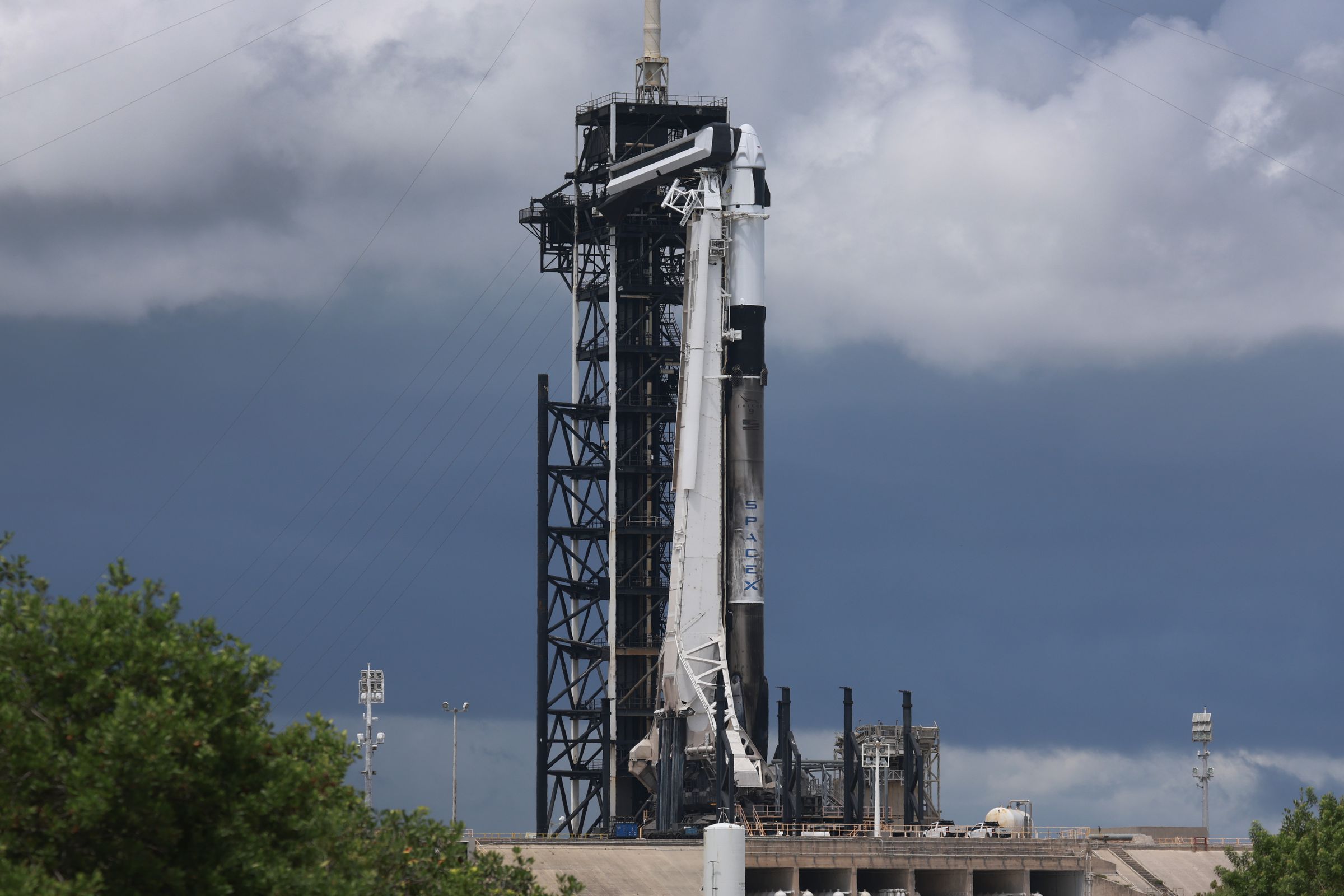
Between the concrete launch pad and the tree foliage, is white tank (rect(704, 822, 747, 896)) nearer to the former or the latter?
the concrete launch pad

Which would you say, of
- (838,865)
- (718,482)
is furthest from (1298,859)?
(718,482)

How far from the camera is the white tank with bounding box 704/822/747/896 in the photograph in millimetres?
60562

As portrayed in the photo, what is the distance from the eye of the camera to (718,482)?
9469 centimetres

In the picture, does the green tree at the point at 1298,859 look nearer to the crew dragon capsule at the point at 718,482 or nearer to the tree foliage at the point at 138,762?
the crew dragon capsule at the point at 718,482

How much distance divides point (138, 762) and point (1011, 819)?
69184mm

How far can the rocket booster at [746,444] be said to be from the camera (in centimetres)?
Answer: 9394

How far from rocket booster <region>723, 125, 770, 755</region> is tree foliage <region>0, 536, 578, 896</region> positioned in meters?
57.1

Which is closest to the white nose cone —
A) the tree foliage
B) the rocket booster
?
the rocket booster

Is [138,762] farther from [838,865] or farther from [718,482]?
[718,482]

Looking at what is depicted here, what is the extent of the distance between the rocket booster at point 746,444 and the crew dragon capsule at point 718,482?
53 millimetres

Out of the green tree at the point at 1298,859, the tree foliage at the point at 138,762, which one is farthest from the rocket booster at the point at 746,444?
the tree foliage at the point at 138,762

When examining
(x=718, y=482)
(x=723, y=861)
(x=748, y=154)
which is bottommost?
(x=723, y=861)

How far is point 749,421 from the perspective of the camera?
95.3m

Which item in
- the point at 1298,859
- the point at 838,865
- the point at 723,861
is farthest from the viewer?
the point at 838,865
